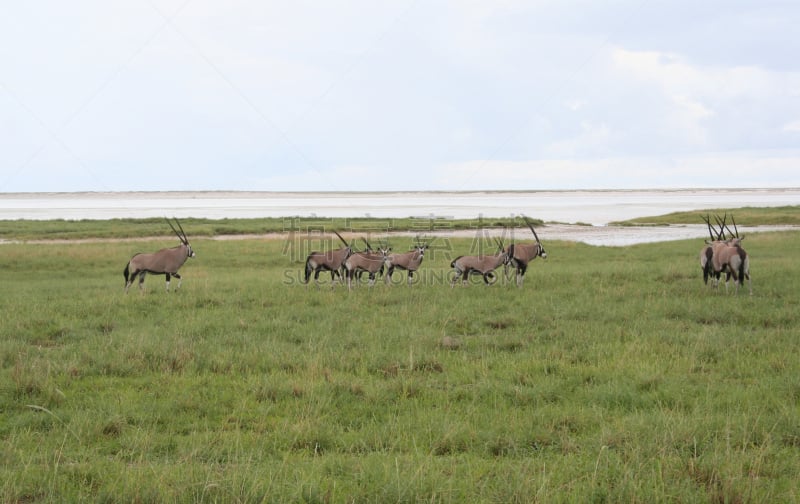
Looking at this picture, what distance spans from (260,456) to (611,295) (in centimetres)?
1129

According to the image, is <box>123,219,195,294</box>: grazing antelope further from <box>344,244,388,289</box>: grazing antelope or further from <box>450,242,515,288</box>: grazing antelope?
<box>450,242,515,288</box>: grazing antelope

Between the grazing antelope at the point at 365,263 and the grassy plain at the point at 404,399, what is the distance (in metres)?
2.19

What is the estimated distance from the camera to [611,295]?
1562cm

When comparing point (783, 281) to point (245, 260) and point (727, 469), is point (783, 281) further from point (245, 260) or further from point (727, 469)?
point (245, 260)

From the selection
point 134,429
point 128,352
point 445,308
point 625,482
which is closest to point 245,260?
point 445,308

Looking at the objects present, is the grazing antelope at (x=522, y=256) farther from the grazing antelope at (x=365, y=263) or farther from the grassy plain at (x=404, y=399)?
the grazing antelope at (x=365, y=263)

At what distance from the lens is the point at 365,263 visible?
58.1 feet

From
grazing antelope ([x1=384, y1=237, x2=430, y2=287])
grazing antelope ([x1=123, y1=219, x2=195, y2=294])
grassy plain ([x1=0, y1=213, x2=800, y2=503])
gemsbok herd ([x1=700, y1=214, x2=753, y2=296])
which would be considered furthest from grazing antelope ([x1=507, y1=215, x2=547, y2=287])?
grazing antelope ([x1=123, y1=219, x2=195, y2=294])

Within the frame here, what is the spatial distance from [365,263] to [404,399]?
32.8ft

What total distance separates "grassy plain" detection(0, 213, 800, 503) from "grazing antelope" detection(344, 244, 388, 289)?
219 centimetres

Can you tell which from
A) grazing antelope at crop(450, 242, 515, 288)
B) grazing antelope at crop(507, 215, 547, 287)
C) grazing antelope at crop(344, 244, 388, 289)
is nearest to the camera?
grazing antelope at crop(344, 244, 388, 289)

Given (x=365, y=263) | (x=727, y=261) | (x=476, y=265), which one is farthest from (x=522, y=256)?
(x=727, y=261)

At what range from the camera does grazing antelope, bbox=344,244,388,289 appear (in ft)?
57.3

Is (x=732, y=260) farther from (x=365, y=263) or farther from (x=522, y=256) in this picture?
(x=365, y=263)
